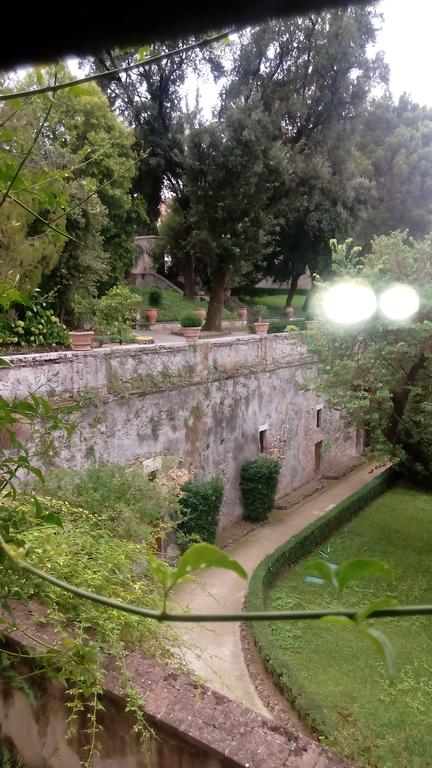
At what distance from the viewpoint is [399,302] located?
9703 millimetres

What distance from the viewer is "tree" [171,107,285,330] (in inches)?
664

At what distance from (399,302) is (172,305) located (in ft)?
55.4

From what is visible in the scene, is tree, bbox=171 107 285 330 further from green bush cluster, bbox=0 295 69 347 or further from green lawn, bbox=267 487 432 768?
green lawn, bbox=267 487 432 768

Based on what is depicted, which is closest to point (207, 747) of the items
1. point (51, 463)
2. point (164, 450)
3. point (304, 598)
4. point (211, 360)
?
point (51, 463)

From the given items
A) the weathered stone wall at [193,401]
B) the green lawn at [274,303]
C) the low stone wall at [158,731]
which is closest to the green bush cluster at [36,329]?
the weathered stone wall at [193,401]

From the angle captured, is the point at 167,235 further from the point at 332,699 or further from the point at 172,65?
the point at 332,699

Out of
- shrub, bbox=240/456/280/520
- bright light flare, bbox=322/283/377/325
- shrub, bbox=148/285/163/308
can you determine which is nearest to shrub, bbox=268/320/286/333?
shrub, bbox=148/285/163/308

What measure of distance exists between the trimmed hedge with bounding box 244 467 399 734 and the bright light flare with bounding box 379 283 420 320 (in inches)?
177

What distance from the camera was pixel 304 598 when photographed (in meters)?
8.59

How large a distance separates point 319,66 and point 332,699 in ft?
59.7

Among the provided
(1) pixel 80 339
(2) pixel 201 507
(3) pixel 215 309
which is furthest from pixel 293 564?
(3) pixel 215 309

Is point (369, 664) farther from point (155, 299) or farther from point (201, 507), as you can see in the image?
point (155, 299)

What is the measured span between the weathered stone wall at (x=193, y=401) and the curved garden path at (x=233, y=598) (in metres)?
0.89

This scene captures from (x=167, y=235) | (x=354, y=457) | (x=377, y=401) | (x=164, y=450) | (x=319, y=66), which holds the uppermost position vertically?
(x=319, y=66)
